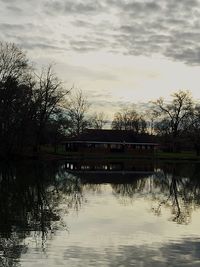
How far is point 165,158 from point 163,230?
233 ft

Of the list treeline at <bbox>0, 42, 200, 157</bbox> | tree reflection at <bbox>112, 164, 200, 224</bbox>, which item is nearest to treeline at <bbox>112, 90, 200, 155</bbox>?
treeline at <bbox>0, 42, 200, 157</bbox>

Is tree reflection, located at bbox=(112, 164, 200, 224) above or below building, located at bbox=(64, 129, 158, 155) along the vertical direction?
Answer: below

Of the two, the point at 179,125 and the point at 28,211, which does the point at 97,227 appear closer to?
the point at 28,211

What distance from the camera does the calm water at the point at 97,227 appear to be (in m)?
11.2

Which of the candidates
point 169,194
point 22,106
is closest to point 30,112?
point 22,106

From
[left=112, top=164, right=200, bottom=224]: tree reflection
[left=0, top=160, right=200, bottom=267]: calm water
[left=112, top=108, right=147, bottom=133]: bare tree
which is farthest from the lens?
[left=112, top=108, right=147, bottom=133]: bare tree

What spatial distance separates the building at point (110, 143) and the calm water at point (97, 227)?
200 feet

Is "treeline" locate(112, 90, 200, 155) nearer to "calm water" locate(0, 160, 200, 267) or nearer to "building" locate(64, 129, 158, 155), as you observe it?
"building" locate(64, 129, 158, 155)

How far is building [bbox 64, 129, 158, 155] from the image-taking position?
3501 inches

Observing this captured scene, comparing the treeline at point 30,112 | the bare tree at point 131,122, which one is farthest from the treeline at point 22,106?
the bare tree at point 131,122

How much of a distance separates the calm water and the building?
200 feet

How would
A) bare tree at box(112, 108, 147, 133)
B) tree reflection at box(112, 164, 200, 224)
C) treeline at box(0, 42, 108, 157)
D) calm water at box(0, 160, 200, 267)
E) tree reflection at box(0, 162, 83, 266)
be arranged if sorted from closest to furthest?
calm water at box(0, 160, 200, 267) < tree reflection at box(0, 162, 83, 266) < tree reflection at box(112, 164, 200, 224) < treeline at box(0, 42, 108, 157) < bare tree at box(112, 108, 147, 133)

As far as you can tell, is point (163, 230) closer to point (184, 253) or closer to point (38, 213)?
point (184, 253)

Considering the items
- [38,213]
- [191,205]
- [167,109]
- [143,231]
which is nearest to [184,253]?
[143,231]
